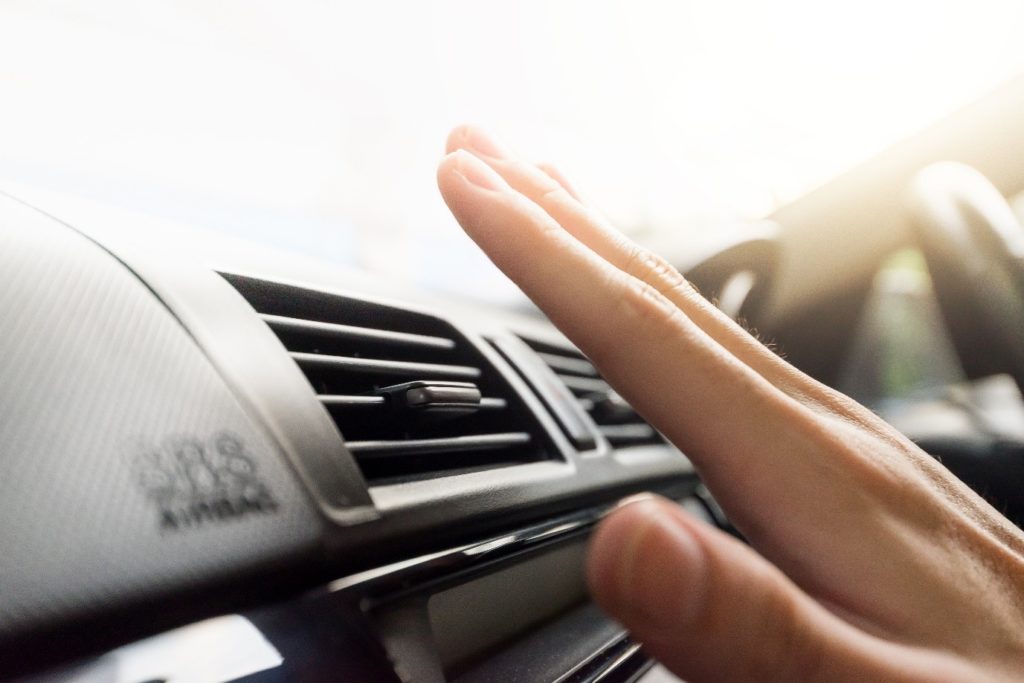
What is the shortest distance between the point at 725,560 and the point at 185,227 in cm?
69

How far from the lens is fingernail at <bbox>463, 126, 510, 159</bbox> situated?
72cm

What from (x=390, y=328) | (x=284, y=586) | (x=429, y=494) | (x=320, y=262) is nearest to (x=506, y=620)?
(x=429, y=494)

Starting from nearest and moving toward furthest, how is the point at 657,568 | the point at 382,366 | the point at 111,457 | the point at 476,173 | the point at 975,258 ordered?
the point at 657,568, the point at 111,457, the point at 476,173, the point at 382,366, the point at 975,258

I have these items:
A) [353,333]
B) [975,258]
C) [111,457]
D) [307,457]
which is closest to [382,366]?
[353,333]

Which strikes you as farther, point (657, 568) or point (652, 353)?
point (652, 353)

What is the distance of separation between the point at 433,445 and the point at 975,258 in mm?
841

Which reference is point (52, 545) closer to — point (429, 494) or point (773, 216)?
point (429, 494)

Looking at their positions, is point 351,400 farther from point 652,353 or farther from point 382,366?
point 652,353

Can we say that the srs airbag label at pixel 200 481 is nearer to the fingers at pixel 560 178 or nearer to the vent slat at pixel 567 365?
the fingers at pixel 560 178

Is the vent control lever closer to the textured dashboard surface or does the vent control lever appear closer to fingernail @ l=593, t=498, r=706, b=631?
the textured dashboard surface

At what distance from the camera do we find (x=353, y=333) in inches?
30.2

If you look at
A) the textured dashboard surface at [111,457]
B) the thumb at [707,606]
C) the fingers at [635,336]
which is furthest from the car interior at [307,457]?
the thumb at [707,606]

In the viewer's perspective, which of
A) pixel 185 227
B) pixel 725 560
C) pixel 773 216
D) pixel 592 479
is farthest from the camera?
pixel 773 216

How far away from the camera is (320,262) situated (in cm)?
90
